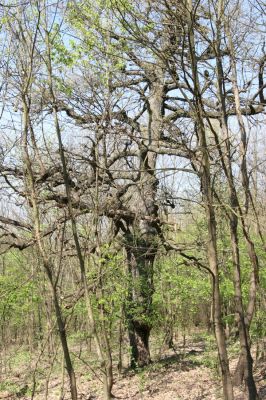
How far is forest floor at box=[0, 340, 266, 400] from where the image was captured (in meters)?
8.74

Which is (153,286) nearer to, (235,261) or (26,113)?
(235,261)

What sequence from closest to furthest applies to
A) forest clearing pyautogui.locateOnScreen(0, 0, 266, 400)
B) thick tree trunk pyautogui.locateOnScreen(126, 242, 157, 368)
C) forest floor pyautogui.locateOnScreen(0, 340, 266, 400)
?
1. forest clearing pyautogui.locateOnScreen(0, 0, 266, 400)
2. forest floor pyautogui.locateOnScreen(0, 340, 266, 400)
3. thick tree trunk pyautogui.locateOnScreen(126, 242, 157, 368)

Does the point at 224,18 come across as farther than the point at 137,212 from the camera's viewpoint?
No

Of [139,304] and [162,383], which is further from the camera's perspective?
[139,304]

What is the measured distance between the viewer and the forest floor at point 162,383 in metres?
8.74

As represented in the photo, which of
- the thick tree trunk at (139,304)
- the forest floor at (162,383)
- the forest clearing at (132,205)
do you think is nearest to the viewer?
the forest clearing at (132,205)

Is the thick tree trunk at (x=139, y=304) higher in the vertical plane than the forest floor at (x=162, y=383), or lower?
higher

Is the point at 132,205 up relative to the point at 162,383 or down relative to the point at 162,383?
up

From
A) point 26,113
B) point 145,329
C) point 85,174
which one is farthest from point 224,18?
point 145,329

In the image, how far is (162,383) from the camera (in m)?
9.87

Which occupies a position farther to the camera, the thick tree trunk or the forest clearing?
the thick tree trunk

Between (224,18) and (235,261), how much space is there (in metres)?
2.67

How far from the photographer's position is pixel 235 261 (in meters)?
4.81

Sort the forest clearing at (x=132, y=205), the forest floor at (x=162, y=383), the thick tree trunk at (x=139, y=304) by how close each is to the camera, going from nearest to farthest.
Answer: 1. the forest clearing at (x=132, y=205)
2. the forest floor at (x=162, y=383)
3. the thick tree trunk at (x=139, y=304)
